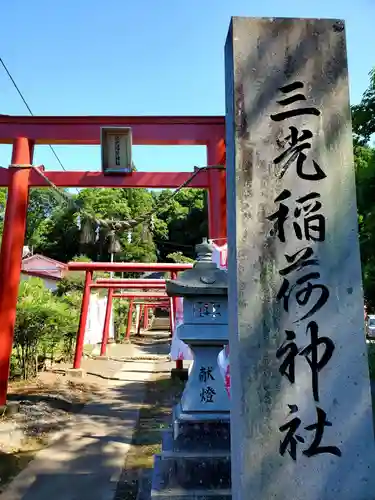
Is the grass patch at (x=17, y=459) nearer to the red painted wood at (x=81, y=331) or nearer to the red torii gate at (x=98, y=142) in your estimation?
the red torii gate at (x=98, y=142)

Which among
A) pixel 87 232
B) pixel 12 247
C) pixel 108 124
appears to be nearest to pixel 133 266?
pixel 87 232

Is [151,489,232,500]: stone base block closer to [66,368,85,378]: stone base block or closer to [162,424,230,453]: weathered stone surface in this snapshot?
[162,424,230,453]: weathered stone surface

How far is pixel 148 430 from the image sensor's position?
248 inches

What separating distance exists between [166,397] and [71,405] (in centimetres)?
194

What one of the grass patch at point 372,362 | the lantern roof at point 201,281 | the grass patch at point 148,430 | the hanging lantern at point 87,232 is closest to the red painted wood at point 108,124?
the hanging lantern at point 87,232

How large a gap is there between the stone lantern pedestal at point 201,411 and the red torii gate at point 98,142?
2.77 metres

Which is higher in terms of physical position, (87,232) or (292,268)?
(87,232)

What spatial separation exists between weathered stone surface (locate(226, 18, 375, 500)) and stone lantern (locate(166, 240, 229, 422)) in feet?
4.98

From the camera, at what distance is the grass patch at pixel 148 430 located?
4341mm

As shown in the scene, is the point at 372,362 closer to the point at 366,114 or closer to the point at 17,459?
the point at 366,114

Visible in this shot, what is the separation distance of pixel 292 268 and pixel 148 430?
490 centimetres

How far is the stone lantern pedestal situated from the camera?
10.9 ft

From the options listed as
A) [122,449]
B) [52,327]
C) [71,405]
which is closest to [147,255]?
[52,327]

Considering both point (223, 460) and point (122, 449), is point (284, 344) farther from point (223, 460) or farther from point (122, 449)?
point (122, 449)
